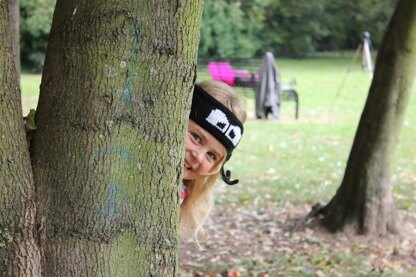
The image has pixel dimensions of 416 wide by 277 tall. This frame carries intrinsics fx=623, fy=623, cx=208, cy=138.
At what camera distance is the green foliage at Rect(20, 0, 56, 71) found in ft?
72.5

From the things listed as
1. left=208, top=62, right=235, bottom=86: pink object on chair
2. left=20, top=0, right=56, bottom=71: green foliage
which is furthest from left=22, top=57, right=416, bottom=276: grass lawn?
left=20, top=0, right=56, bottom=71: green foliage

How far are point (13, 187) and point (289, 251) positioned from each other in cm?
388

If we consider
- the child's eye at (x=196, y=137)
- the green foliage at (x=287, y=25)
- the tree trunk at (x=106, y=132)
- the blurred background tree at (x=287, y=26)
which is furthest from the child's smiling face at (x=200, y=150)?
the green foliage at (x=287, y=25)

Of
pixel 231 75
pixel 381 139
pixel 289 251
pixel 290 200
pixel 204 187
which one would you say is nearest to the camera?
pixel 204 187

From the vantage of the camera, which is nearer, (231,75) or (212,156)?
(212,156)

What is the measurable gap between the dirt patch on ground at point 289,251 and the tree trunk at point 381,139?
183mm

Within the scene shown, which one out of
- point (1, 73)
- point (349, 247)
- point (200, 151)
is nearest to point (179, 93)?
point (1, 73)

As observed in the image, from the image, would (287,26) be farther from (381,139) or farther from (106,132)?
(106,132)

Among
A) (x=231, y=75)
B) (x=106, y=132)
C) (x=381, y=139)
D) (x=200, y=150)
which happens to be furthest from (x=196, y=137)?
(x=231, y=75)

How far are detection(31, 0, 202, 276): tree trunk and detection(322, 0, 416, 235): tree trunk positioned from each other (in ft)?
12.9

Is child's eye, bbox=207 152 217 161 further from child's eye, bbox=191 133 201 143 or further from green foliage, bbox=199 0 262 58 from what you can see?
green foliage, bbox=199 0 262 58

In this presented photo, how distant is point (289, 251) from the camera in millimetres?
5215

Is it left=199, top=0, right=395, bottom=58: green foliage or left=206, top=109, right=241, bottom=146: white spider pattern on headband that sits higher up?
left=206, top=109, right=241, bottom=146: white spider pattern on headband

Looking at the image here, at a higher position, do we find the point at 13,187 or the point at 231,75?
the point at 13,187
